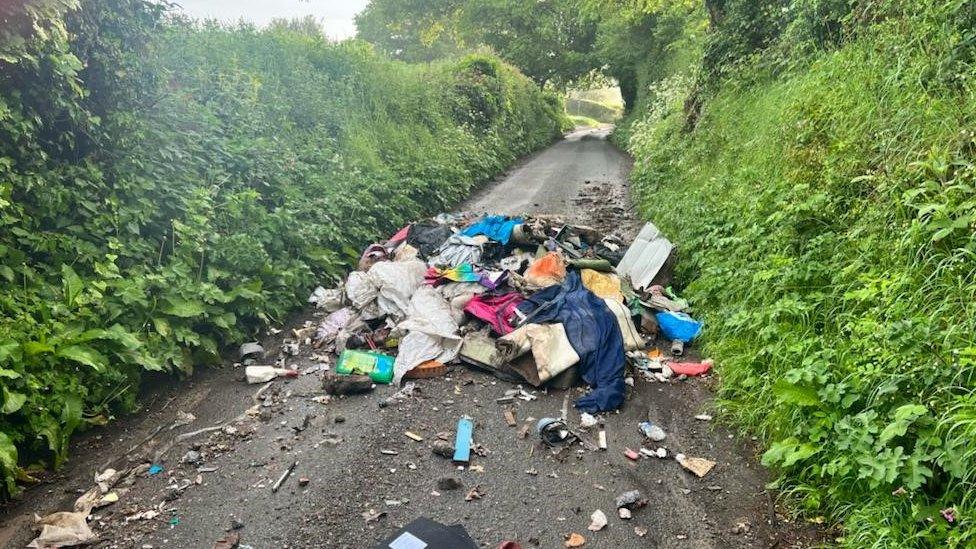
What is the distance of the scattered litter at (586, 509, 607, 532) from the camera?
318 centimetres

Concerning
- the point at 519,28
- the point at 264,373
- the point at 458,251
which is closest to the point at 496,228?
the point at 458,251

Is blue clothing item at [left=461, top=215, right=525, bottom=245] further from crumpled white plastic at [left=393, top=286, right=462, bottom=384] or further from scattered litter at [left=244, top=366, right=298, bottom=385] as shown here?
scattered litter at [left=244, top=366, right=298, bottom=385]

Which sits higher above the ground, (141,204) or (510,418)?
(141,204)

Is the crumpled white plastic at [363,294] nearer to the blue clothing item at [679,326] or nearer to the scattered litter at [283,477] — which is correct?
the scattered litter at [283,477]

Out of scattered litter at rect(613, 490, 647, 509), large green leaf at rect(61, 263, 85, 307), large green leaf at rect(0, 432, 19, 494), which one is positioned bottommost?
scattered litter at rect(613, 490, 647, 509)

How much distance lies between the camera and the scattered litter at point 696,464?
11.9 ft

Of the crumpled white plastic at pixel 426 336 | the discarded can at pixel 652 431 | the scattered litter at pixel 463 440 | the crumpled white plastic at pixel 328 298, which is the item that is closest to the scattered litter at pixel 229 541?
the scattered litter at pixel 463 440

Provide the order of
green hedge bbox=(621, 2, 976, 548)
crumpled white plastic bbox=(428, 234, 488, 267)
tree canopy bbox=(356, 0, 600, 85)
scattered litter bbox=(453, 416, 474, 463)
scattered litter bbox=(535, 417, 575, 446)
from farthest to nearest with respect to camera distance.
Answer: tree canopy bbox=(356, 0, 600, 85) → crumpled white plastic bbox=(428, 234, 488, 267) → scattered litter bbox=(535, 417, 575, 446) → scattered litter bbox=(453, 416, 474, 463) → green hedge bbox=(621, 2, 976, 548)

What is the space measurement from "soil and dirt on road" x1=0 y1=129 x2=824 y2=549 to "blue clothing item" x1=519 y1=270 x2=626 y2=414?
0.57ft

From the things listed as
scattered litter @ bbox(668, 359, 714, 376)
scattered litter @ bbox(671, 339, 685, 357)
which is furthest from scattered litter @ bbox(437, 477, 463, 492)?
scattered litter @ bbox(671, 339, 685, 357)

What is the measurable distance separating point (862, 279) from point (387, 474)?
11.1 feet

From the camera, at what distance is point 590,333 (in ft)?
16.5

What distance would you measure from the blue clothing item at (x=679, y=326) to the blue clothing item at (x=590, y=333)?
0.69m

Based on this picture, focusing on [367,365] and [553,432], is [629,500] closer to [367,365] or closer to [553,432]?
[553,432]
